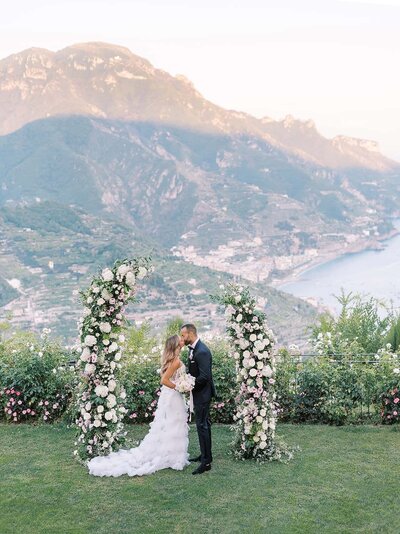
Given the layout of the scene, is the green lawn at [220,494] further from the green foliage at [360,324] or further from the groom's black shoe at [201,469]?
the green foliage at [360,324]

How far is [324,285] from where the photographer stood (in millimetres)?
99312

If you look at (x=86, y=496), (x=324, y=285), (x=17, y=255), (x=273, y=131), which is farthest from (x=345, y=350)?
(x=273, y=131)

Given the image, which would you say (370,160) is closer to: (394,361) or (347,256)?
(347,256)

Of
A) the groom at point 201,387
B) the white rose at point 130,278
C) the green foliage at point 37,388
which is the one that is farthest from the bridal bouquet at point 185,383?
the green foliage at point 37,388

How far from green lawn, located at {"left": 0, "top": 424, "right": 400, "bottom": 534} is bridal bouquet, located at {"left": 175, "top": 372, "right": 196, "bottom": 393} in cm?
112

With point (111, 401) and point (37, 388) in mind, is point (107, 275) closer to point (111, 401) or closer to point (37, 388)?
point (111, 401)

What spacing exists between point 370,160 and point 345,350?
187 m

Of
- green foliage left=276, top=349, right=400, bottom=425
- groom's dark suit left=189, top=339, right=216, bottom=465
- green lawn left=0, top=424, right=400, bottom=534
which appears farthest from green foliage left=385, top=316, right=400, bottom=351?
groom's dark suit left=189, top=339, right=216, bottom=465

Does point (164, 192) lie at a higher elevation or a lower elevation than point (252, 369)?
higher

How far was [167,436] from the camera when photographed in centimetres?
927

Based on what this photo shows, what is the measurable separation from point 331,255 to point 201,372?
118 metres

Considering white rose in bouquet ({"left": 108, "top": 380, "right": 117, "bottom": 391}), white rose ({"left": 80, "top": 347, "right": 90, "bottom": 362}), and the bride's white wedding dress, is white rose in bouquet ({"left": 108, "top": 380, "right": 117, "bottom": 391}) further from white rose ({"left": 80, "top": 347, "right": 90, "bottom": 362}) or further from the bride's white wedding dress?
the bride's white wedding dress

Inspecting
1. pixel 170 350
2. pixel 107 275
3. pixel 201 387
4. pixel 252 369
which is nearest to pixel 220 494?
pixel 201 387

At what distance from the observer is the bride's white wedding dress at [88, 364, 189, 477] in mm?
9094
